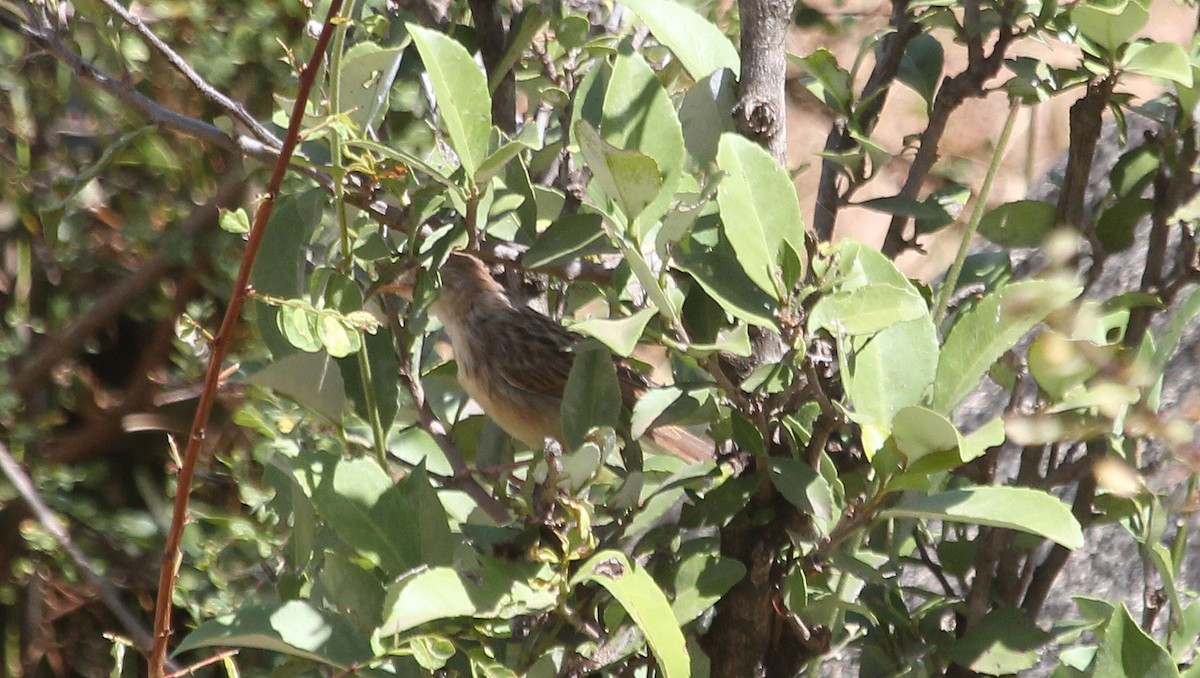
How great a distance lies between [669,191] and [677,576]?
354mm

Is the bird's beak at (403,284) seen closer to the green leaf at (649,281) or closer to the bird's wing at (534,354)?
the green leaf at (649,281)

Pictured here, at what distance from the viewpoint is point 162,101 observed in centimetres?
322

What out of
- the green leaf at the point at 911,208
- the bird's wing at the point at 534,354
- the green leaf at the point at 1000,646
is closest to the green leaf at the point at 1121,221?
the green leaf at the point at 911,208

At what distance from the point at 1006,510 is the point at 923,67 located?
2.36 ft

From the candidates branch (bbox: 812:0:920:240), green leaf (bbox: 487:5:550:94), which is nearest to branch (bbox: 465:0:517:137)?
green leaf (bbox: 487:5:550:94)

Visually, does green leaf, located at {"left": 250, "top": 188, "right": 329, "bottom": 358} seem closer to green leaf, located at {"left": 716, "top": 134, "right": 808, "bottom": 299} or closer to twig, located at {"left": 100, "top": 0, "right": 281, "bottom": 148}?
twig, located at {"left": 100, "top": 0, "right": 281, "bottom": 148}

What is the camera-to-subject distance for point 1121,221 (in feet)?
4.64

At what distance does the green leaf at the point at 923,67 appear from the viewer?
147 centimetres

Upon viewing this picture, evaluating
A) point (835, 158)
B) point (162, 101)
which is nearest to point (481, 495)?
point (835, 158)

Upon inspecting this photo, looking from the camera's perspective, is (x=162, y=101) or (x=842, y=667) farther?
(x=162, y=101)

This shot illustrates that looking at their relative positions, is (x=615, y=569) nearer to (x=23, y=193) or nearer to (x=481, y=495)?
(x=481, y=495)

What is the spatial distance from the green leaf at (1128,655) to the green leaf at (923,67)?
0.66 metres

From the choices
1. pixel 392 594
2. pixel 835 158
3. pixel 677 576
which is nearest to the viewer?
pixel 392 594

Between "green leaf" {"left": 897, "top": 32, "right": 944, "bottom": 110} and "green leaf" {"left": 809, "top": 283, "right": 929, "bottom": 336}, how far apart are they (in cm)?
58
